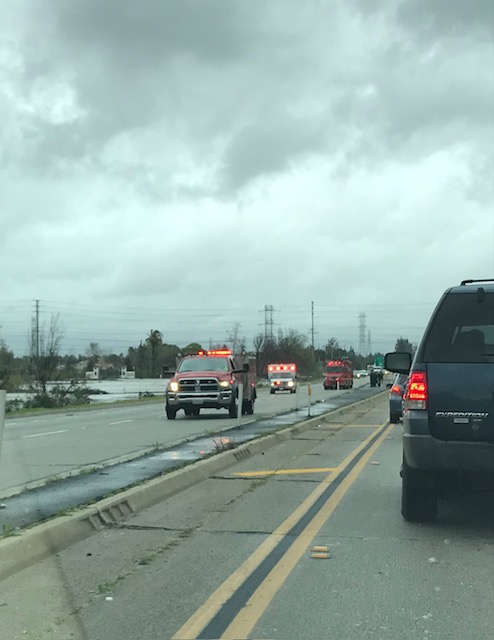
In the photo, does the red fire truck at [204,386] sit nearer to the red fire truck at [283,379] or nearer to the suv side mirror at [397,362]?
the suv side mirror at [397,362]

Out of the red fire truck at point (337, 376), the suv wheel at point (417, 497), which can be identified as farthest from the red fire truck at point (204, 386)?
the red fire truck at point (337, 376)

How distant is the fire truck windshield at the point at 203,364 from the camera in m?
25.8

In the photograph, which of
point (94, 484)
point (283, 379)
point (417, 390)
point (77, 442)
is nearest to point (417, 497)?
point (417, 390)

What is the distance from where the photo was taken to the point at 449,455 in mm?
6684

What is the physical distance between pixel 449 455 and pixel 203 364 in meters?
19.7

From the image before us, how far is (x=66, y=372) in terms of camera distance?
1859 inches

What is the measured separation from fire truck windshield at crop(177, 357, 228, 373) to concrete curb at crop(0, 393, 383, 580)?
1327 cm

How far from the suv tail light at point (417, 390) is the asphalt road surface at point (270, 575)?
1262 millimetres

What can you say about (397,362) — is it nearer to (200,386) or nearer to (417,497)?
(417,497)

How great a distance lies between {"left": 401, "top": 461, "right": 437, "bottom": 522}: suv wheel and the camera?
24.0 ft

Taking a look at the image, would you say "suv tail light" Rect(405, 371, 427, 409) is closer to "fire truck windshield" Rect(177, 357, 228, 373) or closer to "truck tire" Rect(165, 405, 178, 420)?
"truck tire" Rect(165, 405, 178, 420)

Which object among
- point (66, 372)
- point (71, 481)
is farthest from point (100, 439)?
point (66, 372)

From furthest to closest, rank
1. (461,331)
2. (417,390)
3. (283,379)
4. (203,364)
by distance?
(283,379) < (203,364) < (461,331) < (417,390)

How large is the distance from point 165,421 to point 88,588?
18.8 meters
